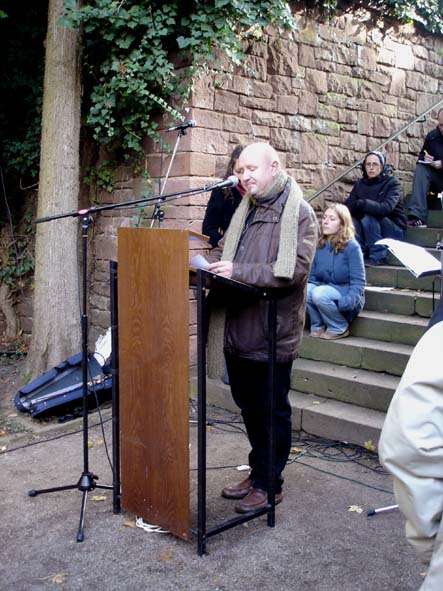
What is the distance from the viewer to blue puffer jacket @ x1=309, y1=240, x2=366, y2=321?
5789 mm

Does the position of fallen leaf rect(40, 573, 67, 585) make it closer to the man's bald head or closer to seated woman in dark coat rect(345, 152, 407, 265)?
the man's bald head

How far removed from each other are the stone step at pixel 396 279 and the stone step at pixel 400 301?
8 cm

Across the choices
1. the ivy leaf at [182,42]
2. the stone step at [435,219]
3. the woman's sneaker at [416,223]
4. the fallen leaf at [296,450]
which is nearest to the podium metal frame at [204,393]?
the fallen leaf at [296,450]

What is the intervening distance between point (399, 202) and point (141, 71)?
2.86m

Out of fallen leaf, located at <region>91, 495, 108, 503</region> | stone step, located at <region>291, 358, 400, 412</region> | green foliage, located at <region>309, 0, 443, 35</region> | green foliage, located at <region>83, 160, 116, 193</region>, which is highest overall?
green foliage, located at <region>309, 0, 443, 35</region>

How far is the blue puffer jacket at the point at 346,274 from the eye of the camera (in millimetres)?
5789

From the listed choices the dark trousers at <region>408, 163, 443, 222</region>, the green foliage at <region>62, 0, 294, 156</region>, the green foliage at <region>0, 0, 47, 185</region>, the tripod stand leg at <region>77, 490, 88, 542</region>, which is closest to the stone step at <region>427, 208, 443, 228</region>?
the dark trousers at <region>408, 163, 443, 222</region>

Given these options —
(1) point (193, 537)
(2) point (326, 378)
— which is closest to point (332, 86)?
(2) point (326, 378)

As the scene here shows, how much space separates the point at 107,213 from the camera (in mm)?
7113

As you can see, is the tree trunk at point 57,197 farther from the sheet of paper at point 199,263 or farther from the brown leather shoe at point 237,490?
the sheet of paper at point 199,263

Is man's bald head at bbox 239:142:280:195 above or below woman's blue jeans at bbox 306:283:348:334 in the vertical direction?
above

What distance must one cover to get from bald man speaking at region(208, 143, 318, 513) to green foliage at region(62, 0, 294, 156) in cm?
270

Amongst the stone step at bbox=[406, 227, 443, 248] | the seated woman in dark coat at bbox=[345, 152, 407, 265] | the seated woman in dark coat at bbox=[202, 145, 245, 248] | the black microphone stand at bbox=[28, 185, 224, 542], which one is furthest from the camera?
the stone step at bbox=[406, 227, 443, 248]

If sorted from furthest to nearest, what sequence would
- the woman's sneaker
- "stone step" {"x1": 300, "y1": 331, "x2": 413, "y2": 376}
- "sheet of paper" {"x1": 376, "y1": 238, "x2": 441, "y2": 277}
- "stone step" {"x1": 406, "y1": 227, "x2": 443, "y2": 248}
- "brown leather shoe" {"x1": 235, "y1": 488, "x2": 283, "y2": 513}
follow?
the woman's sneaker
"stone step" {"x1": 406, "y1": 227, "x2": 443, "y2": 248}
"stone step" {"x1": 300, "y1": 331, "x2": 413, "y2": 376}
"sheet of paper" {"x1": 376, "y1": 238, "x2": 441, "y2": 277}
"brown leather shoe" {"x1": 235, "y1": 488, "x2": 283, "y2": 513}
